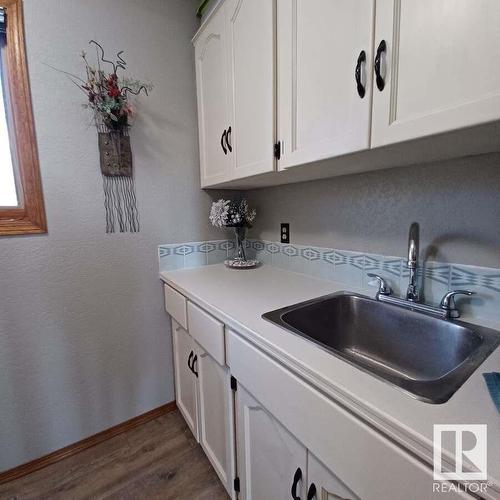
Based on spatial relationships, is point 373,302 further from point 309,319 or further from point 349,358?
point 349,358

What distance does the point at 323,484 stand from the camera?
Answer: 621 mm

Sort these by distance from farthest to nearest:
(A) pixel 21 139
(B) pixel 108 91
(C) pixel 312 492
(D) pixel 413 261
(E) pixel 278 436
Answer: (B) pixel 108 91, (A) pixel 21 139, (D) pixel 413 261, (E) pixel 278 436, (C) pixel 312 492

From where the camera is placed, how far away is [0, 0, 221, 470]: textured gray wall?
1212 mm

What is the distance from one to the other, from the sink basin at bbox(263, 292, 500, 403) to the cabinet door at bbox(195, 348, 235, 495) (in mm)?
390

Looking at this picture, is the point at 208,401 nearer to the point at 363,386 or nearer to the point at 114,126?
the point at 363,386

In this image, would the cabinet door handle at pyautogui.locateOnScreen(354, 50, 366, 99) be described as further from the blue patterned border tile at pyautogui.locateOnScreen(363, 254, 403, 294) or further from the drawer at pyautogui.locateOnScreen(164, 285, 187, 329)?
the drawer at pyautogui.locateOnScreen(164, 285, 187, 329)

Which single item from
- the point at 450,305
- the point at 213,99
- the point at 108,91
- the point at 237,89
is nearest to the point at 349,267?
the point at 450,305

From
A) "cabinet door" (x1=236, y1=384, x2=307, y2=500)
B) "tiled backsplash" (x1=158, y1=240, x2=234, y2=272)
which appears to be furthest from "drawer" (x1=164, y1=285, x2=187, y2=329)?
"cabinet door" (x1=236, y1=384, x2=307, y2=500)

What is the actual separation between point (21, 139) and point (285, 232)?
136 cm

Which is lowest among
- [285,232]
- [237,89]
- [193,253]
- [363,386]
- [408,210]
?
[363,386]

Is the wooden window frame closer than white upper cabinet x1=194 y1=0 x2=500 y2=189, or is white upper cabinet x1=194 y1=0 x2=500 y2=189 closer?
white upper cabinet x1=194 y1=0 x2=500 y2=189

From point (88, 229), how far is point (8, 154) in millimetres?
456

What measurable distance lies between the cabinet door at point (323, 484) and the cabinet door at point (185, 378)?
76 centimetres

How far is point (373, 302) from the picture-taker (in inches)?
40.2
